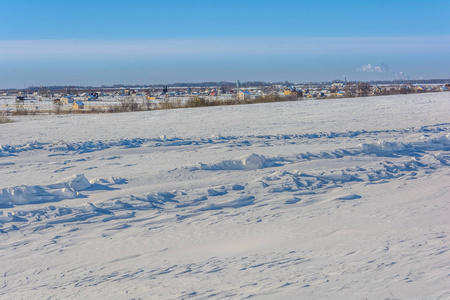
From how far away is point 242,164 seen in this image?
10203 millimetres

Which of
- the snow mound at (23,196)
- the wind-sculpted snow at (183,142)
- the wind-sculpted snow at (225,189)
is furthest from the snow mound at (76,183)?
the wind-sculpted snow at (183,142)

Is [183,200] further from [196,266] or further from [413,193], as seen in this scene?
[413,193]

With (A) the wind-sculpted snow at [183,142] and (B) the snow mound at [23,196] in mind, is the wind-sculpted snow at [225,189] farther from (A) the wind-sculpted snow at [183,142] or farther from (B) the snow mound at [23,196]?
(A) the wind-sculpted snow at [183,142]

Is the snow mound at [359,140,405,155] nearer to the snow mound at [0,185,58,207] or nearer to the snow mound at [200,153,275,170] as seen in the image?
the snow mound at [200,153,275,170]

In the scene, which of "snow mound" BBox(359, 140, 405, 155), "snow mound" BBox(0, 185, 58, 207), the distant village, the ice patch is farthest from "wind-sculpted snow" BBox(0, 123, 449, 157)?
the distant village

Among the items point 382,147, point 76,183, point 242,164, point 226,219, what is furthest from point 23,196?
point 382,147

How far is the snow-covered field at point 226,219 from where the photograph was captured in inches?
183

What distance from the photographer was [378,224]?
21.4 ft

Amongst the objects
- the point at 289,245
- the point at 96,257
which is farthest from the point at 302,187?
the point at 96,257

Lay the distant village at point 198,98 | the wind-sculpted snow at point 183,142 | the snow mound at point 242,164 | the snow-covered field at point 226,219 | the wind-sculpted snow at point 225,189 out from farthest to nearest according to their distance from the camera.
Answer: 1. the distant village at point 198,98
2. the wind-sculpted snow at point 183,142
3. the snow mound at point 242,164
4. the wind-sculpted snow at point 225,189
5. the snow-covered field at point 226,219

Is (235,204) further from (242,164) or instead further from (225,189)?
(242,164)

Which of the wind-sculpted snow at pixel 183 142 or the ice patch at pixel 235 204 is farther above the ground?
the wind-sculpted snow at pixel 183 142

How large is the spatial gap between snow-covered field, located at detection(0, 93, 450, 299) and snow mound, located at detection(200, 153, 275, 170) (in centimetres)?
3

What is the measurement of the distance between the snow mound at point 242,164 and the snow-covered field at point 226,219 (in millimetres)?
31
